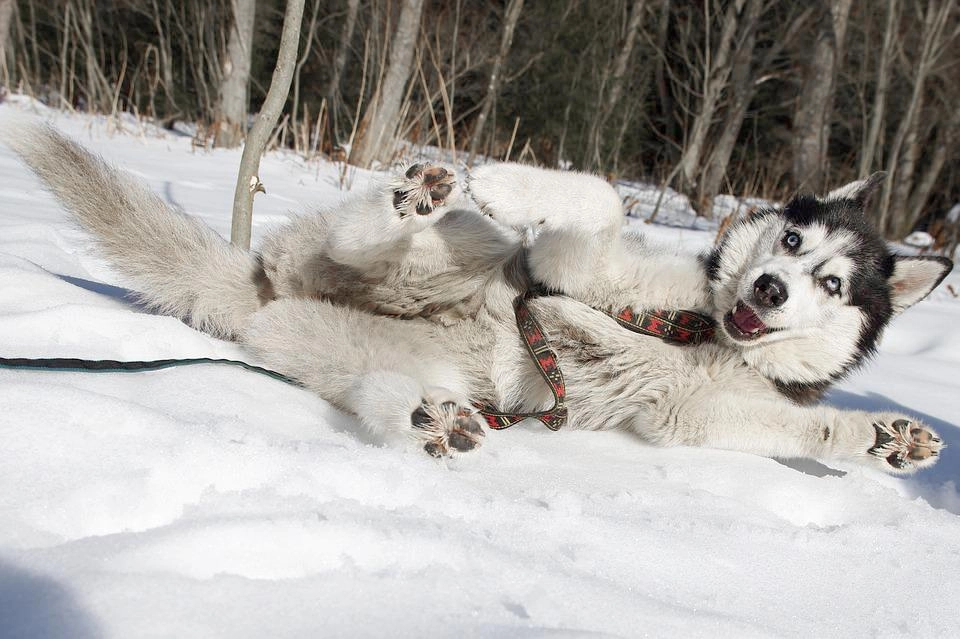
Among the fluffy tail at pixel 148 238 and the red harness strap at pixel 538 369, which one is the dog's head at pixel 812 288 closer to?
the red harness strap at pixel 538 369

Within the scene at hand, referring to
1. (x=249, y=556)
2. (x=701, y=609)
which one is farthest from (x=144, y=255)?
(x=701, y=609)

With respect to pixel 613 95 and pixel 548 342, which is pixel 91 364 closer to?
pixel 548 342

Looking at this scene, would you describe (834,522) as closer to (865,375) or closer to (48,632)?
(48,632)

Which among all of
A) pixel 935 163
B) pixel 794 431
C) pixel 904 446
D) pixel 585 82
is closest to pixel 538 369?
pixel 794 431

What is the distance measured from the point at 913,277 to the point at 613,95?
337 inches

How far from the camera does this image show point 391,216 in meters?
1.89

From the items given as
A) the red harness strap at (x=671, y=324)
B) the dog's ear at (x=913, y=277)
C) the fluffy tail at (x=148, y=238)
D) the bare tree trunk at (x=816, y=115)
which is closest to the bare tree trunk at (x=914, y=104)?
the bare tree trunk at (x=816, y=115)

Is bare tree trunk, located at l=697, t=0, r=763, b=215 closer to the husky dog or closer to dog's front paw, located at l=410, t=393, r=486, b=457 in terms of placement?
the husky dog

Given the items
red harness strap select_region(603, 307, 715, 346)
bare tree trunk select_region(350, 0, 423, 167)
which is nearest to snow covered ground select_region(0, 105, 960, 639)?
red harness strap select_region(603, 307, 715, 346)

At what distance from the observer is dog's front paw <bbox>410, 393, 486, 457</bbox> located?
5.24ft

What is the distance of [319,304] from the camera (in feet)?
6.80

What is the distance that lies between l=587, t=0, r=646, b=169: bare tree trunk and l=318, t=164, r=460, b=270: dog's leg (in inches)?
291

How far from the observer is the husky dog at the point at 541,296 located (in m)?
1.92

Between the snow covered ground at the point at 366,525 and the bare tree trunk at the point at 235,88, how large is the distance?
6.15 metres
